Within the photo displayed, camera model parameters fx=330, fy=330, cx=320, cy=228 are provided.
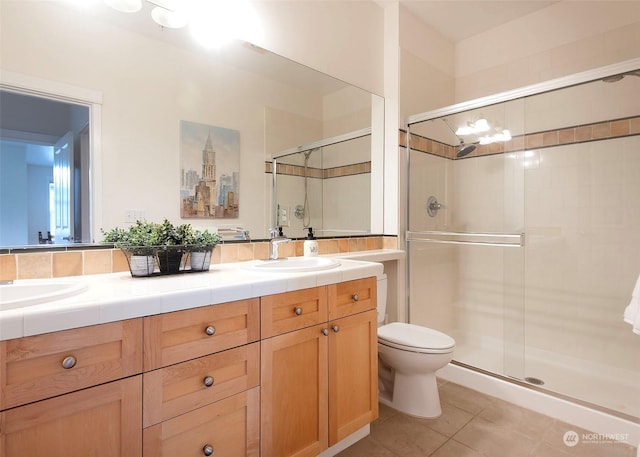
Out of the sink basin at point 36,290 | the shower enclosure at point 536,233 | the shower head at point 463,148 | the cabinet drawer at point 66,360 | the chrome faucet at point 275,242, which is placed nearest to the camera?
the cabinet drawer at point 66,360

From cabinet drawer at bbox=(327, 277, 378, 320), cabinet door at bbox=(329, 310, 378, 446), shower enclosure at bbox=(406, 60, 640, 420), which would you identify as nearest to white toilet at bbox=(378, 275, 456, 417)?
cabinet door at bbox=(329, 310, 378, 446)

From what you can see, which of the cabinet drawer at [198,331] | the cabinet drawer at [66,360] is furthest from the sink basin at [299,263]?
the cabinet drawer at [66,360]

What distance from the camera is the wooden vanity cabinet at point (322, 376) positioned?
3.89ft

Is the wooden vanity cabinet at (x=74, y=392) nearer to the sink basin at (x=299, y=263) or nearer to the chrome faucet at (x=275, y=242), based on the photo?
the sink basin at (x=299, y=263)

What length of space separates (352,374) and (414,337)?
57 centimetres

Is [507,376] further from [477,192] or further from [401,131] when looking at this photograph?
[401,131]

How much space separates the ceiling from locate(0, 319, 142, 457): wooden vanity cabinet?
269cm

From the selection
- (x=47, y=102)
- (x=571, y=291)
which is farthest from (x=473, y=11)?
(x=47, y=102)

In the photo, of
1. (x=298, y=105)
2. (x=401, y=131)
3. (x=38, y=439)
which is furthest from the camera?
(x=401, y=131)

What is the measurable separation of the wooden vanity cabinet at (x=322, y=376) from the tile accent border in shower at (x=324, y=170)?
0.80 meters

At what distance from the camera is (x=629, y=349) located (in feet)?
6.89

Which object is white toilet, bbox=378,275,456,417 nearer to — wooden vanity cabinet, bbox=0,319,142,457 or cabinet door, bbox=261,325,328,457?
cabinet door, bbox=261,325,328,457

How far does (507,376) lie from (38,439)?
7.50 feet

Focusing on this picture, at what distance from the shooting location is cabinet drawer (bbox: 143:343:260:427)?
913mm
